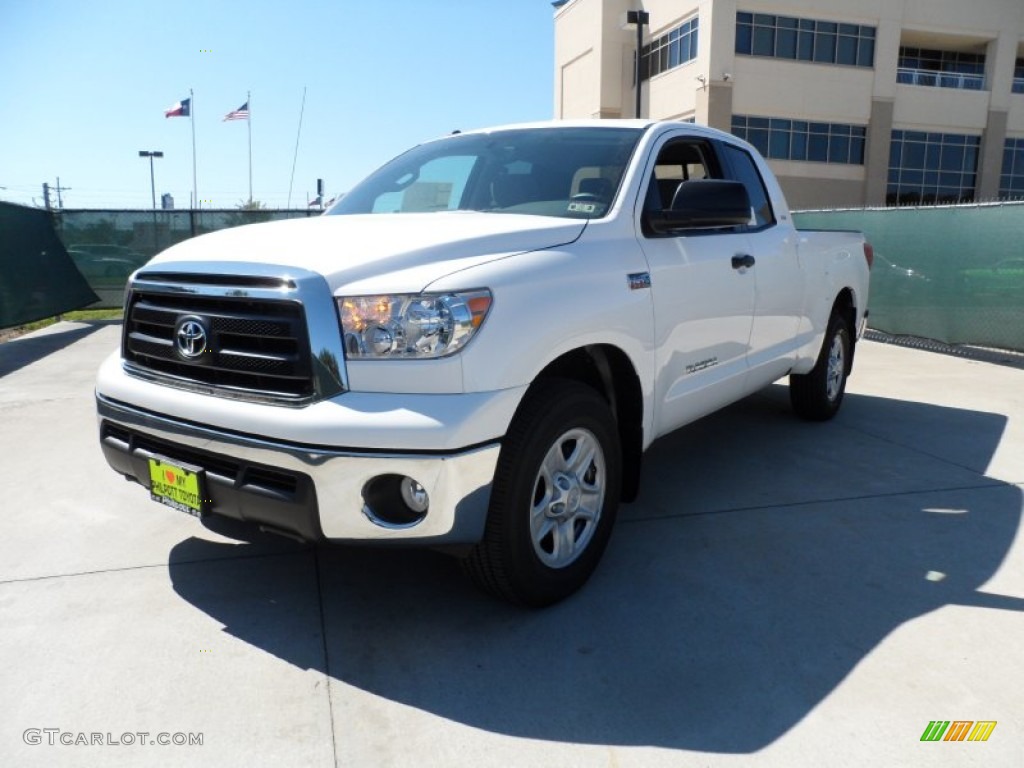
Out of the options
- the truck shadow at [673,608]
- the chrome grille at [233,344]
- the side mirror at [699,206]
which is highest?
the side mirror at [699,206]

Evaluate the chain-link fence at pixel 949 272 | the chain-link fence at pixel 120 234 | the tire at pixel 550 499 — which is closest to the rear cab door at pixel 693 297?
the tire at pixel 550 499

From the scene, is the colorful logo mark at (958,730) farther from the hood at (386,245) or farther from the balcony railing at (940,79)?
the balcony railing at (940,79)

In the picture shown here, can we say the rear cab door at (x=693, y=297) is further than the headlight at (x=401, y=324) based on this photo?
Yes

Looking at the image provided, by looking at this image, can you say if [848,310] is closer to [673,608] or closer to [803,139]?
[673,608]

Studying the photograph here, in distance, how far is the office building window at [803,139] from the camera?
34.2 meters

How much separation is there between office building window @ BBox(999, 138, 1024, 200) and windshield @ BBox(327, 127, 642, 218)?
4144cm

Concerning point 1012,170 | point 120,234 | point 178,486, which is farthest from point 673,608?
point 1012,170

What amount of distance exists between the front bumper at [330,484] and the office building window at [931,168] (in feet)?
127

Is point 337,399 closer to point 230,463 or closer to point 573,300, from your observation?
point 230,463

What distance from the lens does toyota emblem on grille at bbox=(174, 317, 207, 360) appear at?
292 cm

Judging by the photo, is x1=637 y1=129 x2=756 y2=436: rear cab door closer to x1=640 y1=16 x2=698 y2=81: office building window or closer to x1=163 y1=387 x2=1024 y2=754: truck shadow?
x1=163 y1=387 x2=1024 y2=754: truck shadow

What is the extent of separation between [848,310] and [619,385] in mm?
3506

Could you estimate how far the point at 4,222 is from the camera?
1191cm

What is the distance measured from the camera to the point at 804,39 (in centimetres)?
3397
